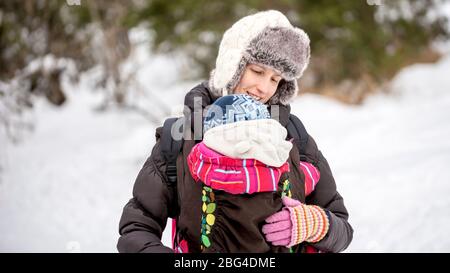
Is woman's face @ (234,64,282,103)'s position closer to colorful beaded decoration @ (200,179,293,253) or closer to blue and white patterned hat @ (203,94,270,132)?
blue and white patterned hat @ (203,94,270,132)

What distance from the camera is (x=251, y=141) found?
1.42 m

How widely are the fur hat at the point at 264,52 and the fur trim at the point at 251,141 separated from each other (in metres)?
0.47

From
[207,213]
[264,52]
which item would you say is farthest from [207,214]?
[264,52]

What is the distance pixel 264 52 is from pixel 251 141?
23.5 inches

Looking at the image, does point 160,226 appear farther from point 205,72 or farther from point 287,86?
point 205,72

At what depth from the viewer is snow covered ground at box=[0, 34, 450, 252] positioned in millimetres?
3953

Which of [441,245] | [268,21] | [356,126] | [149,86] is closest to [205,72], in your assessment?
Result: [149,86]

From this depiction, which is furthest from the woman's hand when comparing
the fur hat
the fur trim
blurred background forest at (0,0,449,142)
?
blurred background forest at (0,0,449,142)

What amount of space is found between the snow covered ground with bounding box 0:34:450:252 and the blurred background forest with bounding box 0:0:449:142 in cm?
84

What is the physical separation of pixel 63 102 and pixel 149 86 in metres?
3.37

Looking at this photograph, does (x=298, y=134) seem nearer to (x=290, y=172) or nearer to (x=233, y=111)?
(x=290, y=172)

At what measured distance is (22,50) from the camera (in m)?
9.07

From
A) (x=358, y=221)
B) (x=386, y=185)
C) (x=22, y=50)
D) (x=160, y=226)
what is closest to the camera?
(x=160, y=226)
